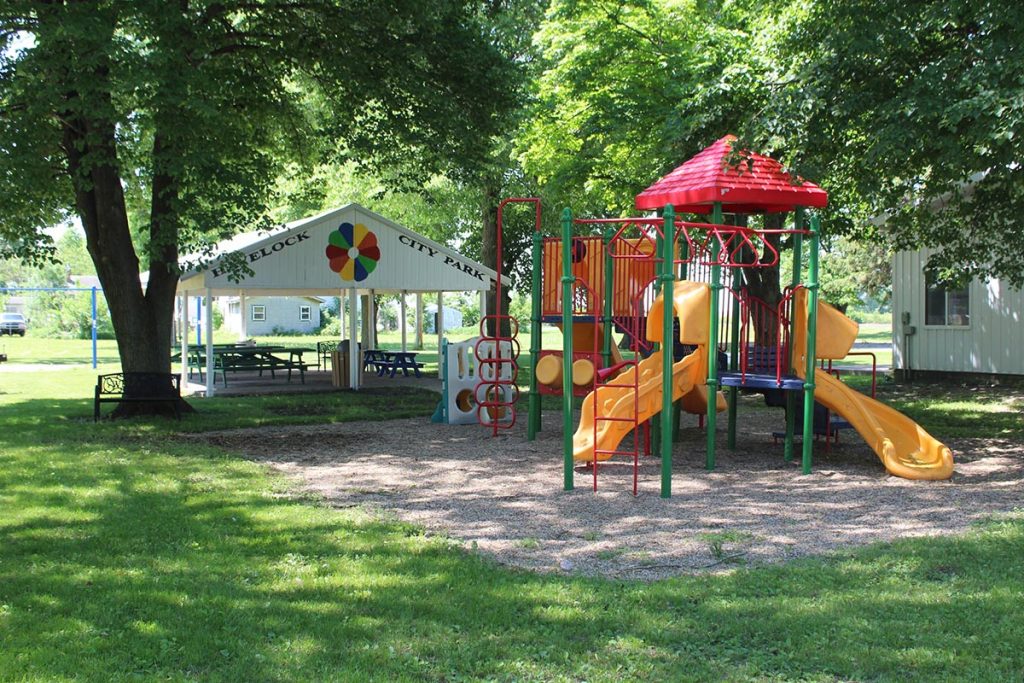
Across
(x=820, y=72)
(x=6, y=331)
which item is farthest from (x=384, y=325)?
(x=820, y=72)

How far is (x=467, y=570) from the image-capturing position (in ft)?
21.4

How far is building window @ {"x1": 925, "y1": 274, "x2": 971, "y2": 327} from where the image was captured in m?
21.6

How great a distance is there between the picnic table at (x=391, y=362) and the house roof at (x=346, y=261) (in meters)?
2.60

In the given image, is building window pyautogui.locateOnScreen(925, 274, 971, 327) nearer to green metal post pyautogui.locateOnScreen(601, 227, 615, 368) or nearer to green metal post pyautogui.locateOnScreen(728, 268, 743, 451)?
green metal post pyautogui.locateOnScreen(728, 268, 743, 451)

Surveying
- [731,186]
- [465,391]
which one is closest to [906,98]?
[731,186]

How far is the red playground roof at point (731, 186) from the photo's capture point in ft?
37.0

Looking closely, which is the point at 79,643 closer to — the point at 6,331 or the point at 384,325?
the point at 6,331

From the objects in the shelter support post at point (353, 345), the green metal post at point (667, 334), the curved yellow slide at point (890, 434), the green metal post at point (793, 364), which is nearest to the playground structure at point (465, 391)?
the green metal post at point (793, 364)

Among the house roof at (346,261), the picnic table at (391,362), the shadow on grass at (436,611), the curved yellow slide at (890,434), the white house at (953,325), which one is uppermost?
the house roof at (346,261)

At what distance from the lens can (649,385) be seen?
35.1 feet

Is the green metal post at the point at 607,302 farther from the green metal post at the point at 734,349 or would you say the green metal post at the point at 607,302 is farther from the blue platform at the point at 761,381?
the blue platform at the point at 761,381

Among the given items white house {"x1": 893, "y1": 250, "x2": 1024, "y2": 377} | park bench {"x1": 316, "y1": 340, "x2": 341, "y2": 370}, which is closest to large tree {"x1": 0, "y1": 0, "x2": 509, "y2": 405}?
park bench {"x1": 316, "y1": 340, "x2": 341, "y2": 370}

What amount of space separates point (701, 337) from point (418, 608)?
5.74 meters

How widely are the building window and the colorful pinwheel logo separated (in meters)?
11.4
